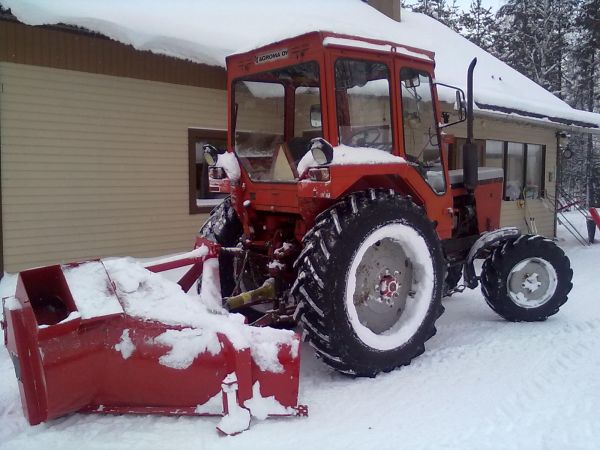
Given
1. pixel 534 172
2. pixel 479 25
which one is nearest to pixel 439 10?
pixel 479 25

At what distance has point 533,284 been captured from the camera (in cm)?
500

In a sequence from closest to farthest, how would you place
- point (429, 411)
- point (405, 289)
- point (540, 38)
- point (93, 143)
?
1. point (429, 411)
2. point (405, 289)
3. point (93, 143)
4. point (540, 38)

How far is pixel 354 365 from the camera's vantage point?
3.48 meters

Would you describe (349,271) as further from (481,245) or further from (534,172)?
(534,172)

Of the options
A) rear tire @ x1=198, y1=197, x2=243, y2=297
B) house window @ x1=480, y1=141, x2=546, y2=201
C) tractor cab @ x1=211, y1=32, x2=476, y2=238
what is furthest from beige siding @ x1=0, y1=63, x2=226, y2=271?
house window @ x1=480, y1=141, x2=546, y2=201

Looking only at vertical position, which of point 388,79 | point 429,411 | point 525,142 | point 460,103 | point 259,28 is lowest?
point 429,411

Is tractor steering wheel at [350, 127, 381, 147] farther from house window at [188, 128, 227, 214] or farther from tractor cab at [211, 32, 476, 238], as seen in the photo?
house window at [188, 128, 227, 214]

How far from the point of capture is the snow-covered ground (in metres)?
2.73

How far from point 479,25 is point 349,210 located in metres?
34.4

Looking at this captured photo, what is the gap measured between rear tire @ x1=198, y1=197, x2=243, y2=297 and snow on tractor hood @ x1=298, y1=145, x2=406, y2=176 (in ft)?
3.93

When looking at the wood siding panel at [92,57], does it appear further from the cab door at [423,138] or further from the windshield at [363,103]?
the cab door at [423,138]

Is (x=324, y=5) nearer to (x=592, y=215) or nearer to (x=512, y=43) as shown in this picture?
(x=592, y=215)

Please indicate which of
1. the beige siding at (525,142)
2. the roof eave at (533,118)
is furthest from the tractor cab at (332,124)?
the beige siding at (525,142)

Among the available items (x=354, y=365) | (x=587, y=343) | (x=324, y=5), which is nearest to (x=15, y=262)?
(x=354, y=365)
